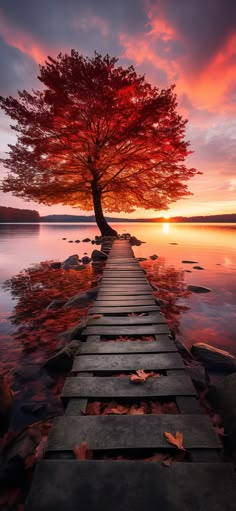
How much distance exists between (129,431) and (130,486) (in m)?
0.44

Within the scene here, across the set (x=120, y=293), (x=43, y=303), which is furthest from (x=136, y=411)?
(x=43, y=303)

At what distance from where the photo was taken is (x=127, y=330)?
13.0ft

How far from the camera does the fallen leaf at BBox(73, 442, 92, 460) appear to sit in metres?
1.78

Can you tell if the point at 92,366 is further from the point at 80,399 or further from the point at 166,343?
the point at 166,343

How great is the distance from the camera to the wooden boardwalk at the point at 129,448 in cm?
146

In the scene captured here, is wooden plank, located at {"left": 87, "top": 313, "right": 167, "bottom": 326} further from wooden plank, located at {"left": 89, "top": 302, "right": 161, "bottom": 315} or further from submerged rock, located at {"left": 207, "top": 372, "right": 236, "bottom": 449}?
submerged rock, located at {"left": 207, "top": 372, "right": 236, "bottom": 449}

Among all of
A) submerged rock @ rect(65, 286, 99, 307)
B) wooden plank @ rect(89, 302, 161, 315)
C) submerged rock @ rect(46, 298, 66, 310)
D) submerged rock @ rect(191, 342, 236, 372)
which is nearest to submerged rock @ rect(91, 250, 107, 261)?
submerged rock @ rect(65, 286, 99, 307)

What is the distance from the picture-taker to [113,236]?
22375 millimetres

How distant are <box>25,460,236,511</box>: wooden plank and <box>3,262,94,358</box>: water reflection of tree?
3.04m

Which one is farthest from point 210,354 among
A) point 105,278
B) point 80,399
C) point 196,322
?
point 105,278

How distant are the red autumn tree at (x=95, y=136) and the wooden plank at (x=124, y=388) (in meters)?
15.8

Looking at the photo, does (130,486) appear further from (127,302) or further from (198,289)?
(198,289)

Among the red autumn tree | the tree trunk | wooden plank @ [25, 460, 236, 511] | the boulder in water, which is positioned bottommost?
the boulder in water

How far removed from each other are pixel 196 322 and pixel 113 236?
55.3ft
